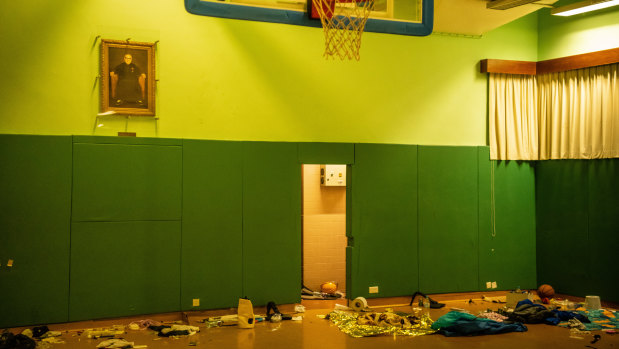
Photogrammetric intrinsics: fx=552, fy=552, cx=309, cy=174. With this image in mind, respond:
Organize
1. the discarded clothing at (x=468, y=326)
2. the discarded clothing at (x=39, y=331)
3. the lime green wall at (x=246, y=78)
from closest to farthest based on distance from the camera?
the discarded clothing at (x=39, y=331), the discarded clothing at (x=468, y=326), the lime green wall at (x=246, y=78)

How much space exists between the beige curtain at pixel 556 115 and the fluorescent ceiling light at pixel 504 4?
1.48 metres

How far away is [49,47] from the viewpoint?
6.88 m

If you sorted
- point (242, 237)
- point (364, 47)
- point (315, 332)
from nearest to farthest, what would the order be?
point (315, 332), point (242, 237), point (364, 47)

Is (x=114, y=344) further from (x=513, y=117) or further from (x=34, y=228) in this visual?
(x=513, y=117)

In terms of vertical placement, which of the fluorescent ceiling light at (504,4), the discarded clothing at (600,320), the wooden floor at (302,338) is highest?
the fluorescent ceiling light at (504,4)

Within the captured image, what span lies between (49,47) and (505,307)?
7.11m

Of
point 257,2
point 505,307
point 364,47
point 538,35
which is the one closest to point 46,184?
point 257,2

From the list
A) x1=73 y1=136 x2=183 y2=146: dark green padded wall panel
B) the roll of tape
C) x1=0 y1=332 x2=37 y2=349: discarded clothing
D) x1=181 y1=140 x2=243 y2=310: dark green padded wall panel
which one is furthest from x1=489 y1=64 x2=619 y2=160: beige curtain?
x1=0 y1=332 x2=37 y2=349: discarded clothing

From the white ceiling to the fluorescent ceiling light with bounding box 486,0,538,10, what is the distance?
3.8 inches

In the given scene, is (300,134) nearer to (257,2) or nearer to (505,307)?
(257,2)

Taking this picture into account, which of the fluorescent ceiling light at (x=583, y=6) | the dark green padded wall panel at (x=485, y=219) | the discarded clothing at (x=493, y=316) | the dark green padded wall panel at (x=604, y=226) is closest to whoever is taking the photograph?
the discarded clothing at (x=493, y=316)

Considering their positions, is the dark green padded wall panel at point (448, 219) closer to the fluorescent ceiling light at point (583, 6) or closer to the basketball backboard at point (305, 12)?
the basketball backboard at point (305, 12)

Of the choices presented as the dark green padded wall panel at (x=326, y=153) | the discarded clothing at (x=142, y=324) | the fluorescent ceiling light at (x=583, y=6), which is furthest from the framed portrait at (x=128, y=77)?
the fluorescent ceiling light at (x=583, y=6)

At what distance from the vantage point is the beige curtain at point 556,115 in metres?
8.26
